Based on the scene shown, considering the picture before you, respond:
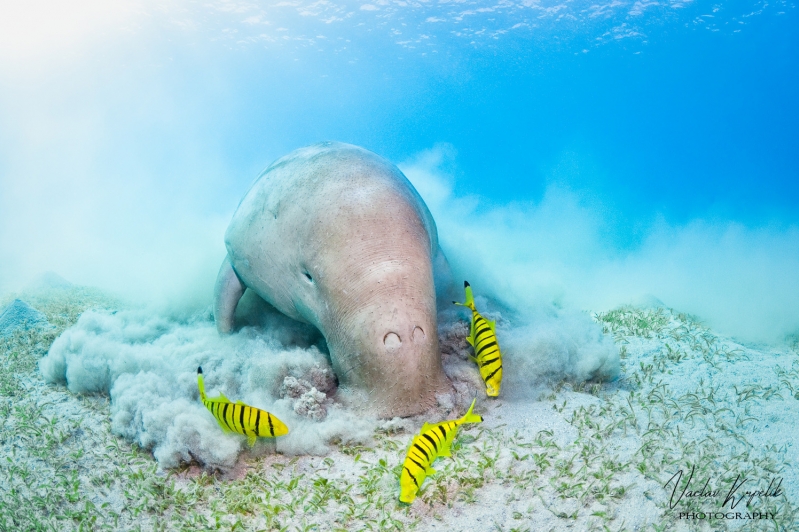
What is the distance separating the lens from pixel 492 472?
2758 millimetres

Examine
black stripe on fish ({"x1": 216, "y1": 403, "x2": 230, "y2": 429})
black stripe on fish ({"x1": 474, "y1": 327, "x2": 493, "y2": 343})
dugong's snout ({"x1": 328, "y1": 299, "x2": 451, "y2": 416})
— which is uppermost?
black stripe on fish ({"x1": 474, "y1": 327, "x2": 493, "y2": 343})

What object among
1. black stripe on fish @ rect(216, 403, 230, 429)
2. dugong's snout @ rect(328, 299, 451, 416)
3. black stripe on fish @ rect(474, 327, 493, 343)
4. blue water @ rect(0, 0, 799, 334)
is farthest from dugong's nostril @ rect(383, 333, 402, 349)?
blue water @ rect(0, 0, 799, 334)

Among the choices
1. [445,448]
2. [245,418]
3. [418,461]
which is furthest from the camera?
[245,418]

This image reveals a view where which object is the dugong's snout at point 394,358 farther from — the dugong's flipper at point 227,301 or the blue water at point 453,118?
the blue water at point 453,118

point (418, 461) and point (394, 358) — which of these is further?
point (394, 358)

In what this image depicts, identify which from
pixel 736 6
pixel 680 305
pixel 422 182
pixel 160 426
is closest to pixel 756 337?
pixel 680 305

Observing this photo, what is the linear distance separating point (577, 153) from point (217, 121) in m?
68.0

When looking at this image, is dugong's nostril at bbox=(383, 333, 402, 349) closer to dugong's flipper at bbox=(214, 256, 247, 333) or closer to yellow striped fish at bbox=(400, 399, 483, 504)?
yellow striped fish at bbox=(400, 399, 483, 504)

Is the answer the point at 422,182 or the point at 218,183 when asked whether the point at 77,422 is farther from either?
the point at 218,183

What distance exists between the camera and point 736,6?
117ft

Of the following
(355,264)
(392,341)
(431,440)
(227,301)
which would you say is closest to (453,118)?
(227,301)
